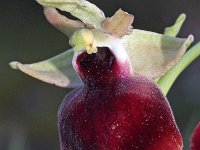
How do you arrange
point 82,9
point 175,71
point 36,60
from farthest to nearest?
point 36,60 < point 175,71 < point 82,9

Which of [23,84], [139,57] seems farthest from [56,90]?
[139,57]

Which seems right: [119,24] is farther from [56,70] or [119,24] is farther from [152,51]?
[56,70]

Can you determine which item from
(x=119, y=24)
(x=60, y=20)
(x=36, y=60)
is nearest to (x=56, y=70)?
(x=60, y=20)

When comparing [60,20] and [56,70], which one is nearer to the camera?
[60,20]

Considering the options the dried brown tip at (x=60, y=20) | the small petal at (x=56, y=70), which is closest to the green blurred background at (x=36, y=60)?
the small petal at (x=56, y=70)

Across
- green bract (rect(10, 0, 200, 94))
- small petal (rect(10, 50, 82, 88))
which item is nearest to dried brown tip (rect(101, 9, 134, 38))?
green bract (rect(10, 0, 200, 94))

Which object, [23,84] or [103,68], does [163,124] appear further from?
[23,84]
